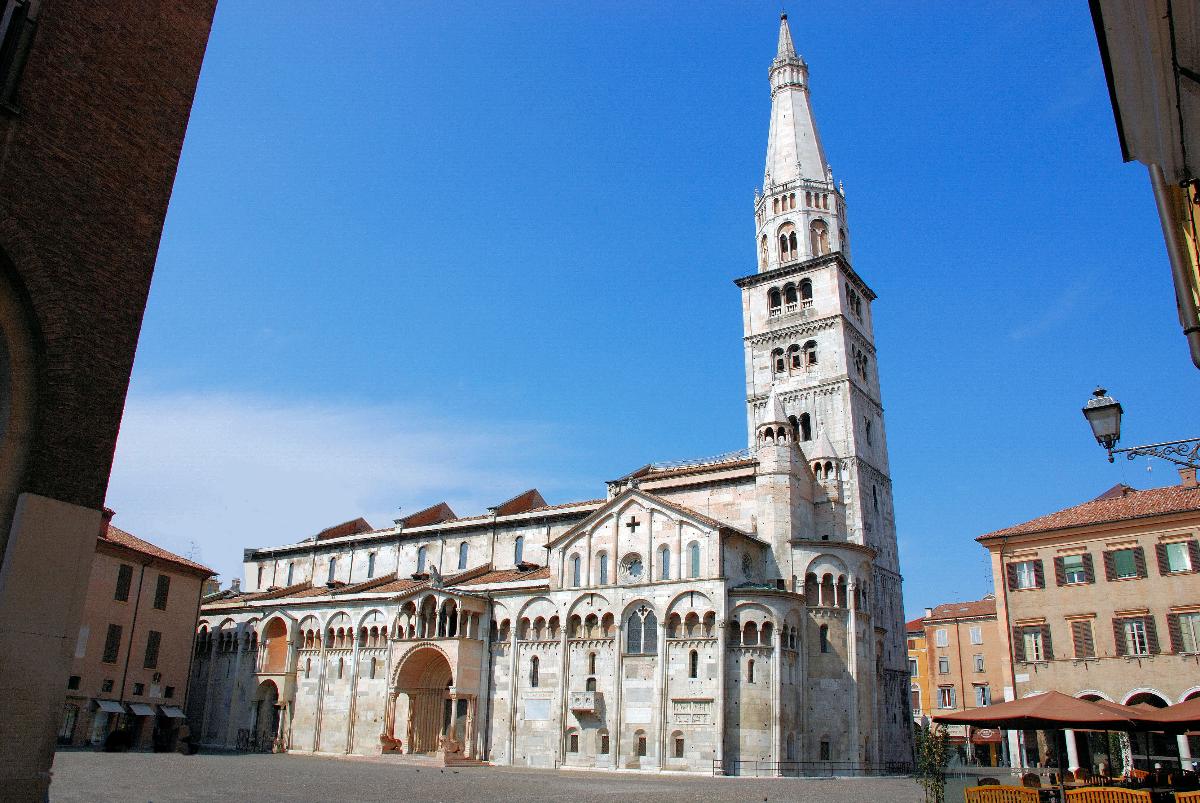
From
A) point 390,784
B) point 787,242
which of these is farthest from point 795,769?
point 787,242

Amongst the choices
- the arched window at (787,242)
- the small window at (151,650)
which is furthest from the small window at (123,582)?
the arched window at (787,242)

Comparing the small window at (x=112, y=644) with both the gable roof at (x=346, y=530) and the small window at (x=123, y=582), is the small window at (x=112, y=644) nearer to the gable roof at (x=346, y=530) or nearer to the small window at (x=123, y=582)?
the small window at (x=123, y=582)

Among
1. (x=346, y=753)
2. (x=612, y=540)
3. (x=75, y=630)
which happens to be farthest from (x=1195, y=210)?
(x=346, y=753)

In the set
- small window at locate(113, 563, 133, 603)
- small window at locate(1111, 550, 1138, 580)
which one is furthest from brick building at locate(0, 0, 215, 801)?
small window at locate(113, 563, 133, 603)

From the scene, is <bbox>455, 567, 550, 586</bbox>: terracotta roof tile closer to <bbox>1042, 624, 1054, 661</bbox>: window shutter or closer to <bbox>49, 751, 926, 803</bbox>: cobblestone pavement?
<bbox>49, 751, 926, 803</bbox>: cobblestone pavement

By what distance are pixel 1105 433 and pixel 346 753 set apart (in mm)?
43293

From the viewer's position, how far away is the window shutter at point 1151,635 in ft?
102

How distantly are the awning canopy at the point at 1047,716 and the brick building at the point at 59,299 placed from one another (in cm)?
1624

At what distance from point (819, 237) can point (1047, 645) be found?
2870cm

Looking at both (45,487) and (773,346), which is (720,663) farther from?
(45,487)

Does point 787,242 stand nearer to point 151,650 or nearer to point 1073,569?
point 1073,569

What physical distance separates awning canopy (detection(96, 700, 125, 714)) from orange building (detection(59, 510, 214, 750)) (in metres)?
0.04

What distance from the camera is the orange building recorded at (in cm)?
3992

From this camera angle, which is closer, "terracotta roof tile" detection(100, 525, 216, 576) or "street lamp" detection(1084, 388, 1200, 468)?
"street lamp" detection(1084, 388, 1200, 468)
